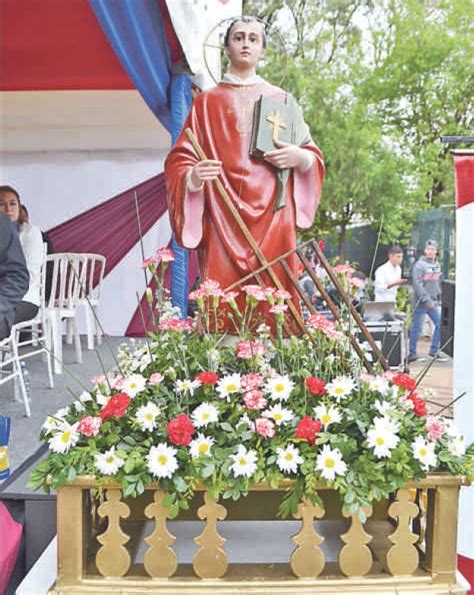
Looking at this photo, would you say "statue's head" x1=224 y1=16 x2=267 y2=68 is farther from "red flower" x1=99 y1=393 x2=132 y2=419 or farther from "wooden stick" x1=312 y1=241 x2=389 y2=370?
"red flower" x1=99 y1=393 x2=132 y2=419

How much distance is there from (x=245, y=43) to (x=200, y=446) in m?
1.35

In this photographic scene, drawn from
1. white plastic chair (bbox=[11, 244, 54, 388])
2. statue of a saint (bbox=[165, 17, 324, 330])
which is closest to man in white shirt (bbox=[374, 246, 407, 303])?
white plastic chair (bbox=[11, 244, 54, 388])

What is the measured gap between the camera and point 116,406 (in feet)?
4.37

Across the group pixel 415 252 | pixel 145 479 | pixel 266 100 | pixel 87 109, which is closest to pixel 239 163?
pixel 266 100

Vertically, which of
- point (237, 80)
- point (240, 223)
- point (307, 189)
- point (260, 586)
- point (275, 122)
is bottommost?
point (260, 586)

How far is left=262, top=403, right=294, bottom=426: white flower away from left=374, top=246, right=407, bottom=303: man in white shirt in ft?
15.2

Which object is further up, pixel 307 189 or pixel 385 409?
pixel 307 189

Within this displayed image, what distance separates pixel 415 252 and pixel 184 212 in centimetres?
1039

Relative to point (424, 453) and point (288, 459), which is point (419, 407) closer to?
point (424, 453)

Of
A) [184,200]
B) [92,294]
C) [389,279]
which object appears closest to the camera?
[184,200]

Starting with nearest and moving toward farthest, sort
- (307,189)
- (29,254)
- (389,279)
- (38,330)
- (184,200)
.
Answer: (184,200) < (307,189) < (29,254) < (38,330) < (389,279)

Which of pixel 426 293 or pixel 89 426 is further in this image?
pixel 426 293

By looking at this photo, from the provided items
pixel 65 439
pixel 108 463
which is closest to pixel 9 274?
pixel 65 439

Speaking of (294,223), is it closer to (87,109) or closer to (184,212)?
(184,212)
